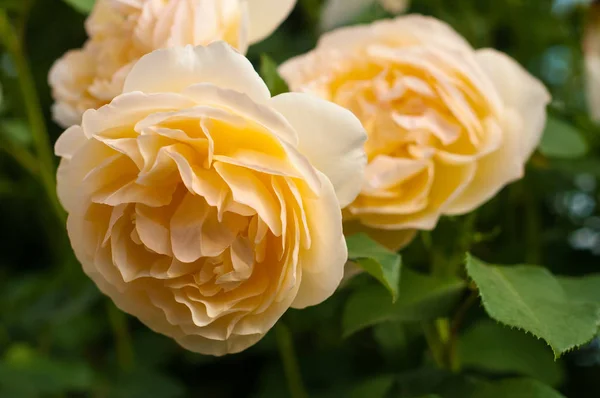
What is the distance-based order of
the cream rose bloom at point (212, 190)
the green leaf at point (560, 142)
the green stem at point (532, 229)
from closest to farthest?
1. the cream rose bloom at point (212, 190)
2. the green leaf at point (560, 142)
3. the green stem at point (532, 229)

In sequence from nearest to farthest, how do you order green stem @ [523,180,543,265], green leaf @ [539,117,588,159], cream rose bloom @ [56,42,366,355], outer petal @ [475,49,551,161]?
cream rose bloom @ [56,42,366,355]
outer petal @ [475,49,551,161]
green leaf @ [539,117,588,159]
green stem @ [523,180,543,265]

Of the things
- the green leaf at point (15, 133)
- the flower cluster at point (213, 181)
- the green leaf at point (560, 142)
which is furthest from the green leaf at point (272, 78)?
the green leaf at point (15, 133)

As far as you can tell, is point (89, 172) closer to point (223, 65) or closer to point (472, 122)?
point (223, 65)

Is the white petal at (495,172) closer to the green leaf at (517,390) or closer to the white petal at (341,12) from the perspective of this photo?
the green leaf at (517,390)

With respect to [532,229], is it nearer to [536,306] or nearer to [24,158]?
[536,306]

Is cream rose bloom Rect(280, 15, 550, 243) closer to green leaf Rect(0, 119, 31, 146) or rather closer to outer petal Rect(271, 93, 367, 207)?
outer petal Rect(271, 93, 367, 207)

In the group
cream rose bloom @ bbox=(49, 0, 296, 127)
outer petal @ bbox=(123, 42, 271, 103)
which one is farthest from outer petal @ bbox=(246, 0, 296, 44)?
outer petal @ bbox=(123, 42, 271, 103)

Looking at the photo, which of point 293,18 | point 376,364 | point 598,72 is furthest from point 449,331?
point 293,18
